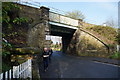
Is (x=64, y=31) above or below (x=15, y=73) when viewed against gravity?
above

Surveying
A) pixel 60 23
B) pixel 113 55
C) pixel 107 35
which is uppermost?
pixel 60 23

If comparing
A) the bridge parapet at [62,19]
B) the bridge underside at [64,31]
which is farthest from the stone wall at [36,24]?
the bridge underside at [64,31]

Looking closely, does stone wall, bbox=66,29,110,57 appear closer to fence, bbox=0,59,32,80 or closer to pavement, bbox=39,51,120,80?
pavement, bbox=39,51,120,80

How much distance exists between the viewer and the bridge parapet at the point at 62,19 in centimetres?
1498

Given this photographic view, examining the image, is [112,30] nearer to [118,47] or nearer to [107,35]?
[107,35]

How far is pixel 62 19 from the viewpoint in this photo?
16578 millimetres

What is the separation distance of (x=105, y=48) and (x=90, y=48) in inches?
97.4

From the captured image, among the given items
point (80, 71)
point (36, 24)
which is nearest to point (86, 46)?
point (36, 24)

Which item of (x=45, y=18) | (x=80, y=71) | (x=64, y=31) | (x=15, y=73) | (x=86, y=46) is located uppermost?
(x=45, y=18)

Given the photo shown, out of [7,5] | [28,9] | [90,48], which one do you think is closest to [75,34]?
[90,48]

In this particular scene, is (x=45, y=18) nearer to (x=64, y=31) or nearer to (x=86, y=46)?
(x=64, y=31)

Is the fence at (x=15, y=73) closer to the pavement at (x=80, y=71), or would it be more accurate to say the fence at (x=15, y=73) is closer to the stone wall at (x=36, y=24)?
the pavement at (x=80, y=71)

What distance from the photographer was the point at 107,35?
1891cm

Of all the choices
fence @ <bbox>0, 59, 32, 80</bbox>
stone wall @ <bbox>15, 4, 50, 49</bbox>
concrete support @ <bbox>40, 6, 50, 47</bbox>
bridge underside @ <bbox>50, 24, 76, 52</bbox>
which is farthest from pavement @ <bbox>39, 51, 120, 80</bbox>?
bridge underside @ <bbox>50, 24, 76, 52</bbox>
